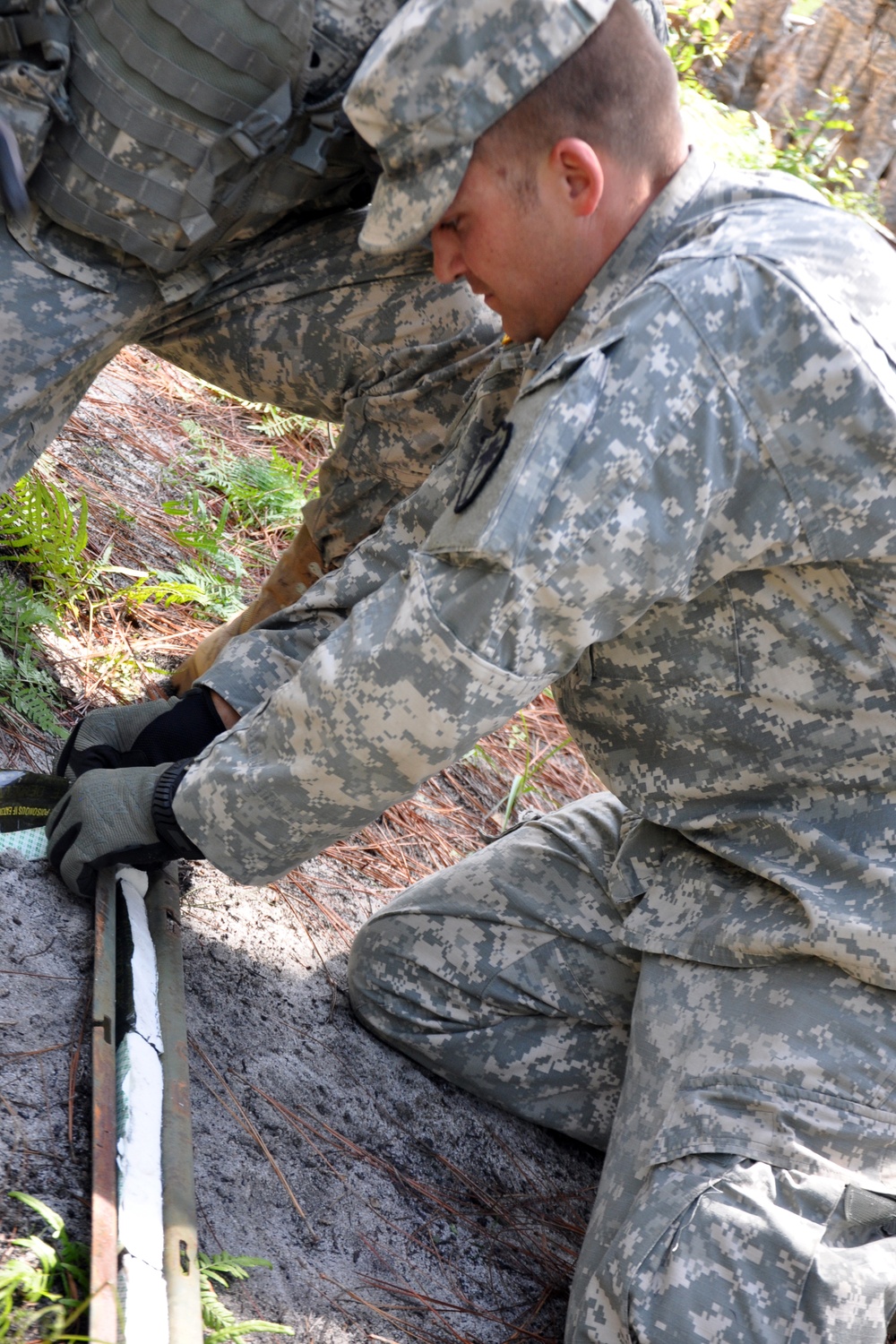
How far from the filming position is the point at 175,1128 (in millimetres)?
1789

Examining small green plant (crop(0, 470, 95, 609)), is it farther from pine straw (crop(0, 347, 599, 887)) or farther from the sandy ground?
the sandy ground

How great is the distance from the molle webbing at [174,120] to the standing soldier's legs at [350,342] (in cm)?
22

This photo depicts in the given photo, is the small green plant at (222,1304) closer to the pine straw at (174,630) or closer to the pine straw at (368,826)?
the pine straw at (368,826)

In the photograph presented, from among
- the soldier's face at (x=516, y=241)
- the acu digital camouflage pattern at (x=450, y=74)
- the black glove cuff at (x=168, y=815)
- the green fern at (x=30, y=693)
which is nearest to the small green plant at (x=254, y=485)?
the green fern at (x=30, y=693)

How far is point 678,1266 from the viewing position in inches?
65.7

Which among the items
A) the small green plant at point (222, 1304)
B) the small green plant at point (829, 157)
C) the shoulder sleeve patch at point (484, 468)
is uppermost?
the small green plant at point (829, 157)

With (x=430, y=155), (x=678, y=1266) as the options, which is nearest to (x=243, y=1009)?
(x=678, y=1266)

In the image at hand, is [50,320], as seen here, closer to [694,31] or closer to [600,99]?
[600,99]

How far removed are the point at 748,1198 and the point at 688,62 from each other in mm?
6526

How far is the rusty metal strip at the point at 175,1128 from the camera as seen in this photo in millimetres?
1550

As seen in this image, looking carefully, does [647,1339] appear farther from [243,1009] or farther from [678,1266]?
[243,1009]

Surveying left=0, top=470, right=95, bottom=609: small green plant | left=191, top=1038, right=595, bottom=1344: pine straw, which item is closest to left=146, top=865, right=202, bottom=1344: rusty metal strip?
left=191, top=1038, right=595, bottom=1344: pine straw

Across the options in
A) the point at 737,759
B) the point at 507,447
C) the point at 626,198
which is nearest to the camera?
the point at 507,447

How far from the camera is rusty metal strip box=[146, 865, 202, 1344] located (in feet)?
5.08
